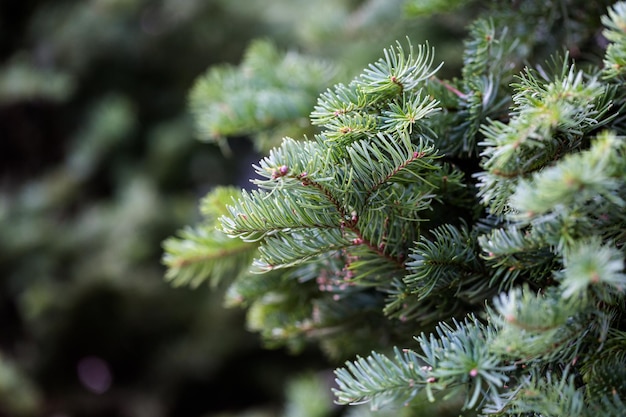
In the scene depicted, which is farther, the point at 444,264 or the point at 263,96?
the point at 263,96

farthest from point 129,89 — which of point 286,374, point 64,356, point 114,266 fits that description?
A: point 286,374

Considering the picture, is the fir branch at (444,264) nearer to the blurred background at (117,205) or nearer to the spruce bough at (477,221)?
the spruce bough at (477,221)

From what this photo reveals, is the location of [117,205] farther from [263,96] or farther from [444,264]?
[444,264]

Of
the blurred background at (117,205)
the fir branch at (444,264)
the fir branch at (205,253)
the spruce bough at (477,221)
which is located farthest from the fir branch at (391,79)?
the blurred background at (117,205)

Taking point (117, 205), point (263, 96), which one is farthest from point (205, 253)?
point (117, 205)

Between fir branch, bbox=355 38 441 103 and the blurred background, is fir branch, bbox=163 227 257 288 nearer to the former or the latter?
fir branch, bbox=355 38 441 103

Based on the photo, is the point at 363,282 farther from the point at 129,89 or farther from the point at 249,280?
the point at 129,89

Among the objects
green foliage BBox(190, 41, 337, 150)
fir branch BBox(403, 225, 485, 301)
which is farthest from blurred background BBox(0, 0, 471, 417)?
fir branch BBox(403, 225, 485, 301)
